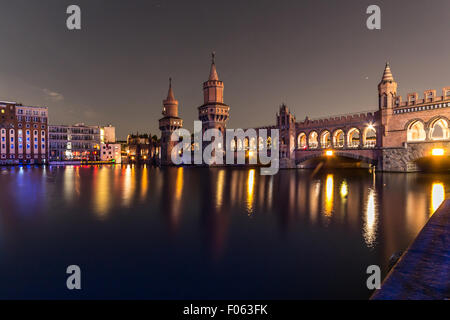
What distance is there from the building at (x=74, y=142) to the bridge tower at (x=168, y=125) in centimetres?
4481

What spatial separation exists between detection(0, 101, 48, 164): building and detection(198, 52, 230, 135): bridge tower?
68715 millimetres

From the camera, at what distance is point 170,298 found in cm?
590

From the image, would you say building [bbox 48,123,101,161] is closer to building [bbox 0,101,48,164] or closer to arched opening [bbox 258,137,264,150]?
building [bbox 0,101,48,164]

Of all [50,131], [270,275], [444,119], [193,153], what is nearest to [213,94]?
[193,153]

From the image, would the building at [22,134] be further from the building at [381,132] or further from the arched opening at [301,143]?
the arched opening at [301,143]

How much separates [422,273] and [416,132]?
155ft

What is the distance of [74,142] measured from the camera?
112 m

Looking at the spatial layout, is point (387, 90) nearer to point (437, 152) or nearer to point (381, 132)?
point (381, 132)

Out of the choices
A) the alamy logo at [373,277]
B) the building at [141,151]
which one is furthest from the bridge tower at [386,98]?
the building at [141,151]

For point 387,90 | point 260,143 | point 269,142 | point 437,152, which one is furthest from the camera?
point 260,143

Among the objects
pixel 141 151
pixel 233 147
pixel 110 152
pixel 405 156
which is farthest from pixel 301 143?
pixel 110 152

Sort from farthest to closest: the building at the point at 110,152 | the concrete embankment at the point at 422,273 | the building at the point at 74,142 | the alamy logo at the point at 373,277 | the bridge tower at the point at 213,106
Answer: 1. the building at the point at 110,152
2. the building at the point at 74,142
3. the bridge tower at the point at 213,106
4. the alamy logo at the point at 373,277
5. the concrete embankment at the point at 422,273

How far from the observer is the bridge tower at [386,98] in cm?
4281
